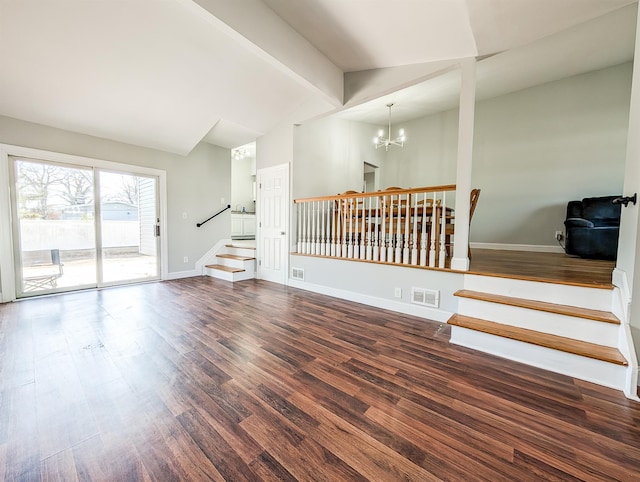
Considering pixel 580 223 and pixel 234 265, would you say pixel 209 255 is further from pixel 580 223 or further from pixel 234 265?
pixel 580 223

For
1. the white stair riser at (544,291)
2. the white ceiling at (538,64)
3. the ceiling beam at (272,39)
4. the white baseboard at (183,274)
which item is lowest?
the white baseboard at (183,274)

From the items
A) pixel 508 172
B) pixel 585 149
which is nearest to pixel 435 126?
pixel 508 172

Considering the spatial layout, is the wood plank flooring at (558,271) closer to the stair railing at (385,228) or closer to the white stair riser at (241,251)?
the stair railing at (385,228)

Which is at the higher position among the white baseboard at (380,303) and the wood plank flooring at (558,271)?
the wood plank flooring at (558,271)

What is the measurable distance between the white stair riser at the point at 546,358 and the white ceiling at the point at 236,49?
2.79 meters

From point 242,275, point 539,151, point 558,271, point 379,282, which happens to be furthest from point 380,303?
point 539,151

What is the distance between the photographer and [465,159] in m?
2.65

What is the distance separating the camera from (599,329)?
1.86 meters

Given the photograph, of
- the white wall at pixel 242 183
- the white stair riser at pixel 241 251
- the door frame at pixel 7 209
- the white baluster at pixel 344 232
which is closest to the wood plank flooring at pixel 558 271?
the white baluster at pixel 344 232

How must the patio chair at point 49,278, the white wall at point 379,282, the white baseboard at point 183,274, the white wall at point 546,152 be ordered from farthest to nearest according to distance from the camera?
the white baseboard at point 183,274 < the white wall at point 546,152 < the patio chair at point 49,278 < the white wall at point 379,282

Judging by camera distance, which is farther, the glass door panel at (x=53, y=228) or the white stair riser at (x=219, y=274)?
the white stair riser at (x=219, y=274)

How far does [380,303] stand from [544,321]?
1.62 metres

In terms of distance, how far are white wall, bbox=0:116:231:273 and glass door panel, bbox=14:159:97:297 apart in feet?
1.23

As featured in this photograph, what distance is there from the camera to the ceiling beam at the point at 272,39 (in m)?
1.99
